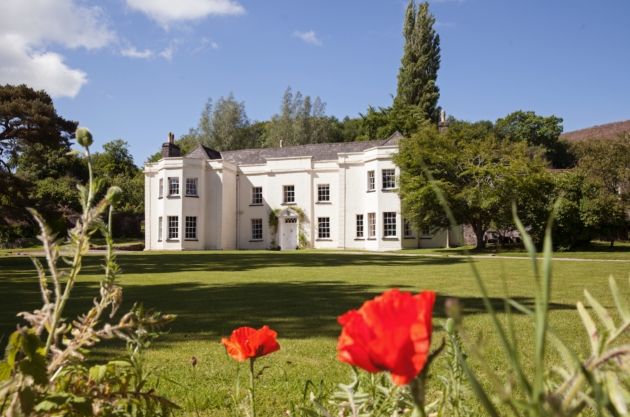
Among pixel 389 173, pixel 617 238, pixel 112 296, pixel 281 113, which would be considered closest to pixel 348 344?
pixel 112 296

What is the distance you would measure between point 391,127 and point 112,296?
44484 mm

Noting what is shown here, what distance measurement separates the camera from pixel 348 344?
2.01 ft

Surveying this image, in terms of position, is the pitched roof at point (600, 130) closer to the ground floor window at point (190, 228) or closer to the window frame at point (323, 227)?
the window frame at point (323, 227)

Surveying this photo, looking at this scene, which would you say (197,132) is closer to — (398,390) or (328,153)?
(328,153)

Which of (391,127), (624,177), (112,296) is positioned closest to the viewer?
(112,296)

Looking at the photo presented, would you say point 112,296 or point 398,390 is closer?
point 112,296

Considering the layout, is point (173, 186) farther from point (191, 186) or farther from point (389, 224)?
point (389, 224)

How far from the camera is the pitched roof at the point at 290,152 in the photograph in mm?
33362

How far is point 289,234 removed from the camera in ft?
105

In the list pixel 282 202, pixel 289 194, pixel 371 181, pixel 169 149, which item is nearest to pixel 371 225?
pixel 371 181

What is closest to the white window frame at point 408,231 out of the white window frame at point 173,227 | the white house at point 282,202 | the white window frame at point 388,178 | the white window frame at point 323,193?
the white house at point 282,202

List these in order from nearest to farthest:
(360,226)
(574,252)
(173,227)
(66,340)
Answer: (66,340) < (574,252) < (360,226) < (173,227)

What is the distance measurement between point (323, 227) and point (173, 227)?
31.2 feet

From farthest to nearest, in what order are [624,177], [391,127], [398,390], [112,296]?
[391,127] < [624,177] < [398,390] < [112,296]
